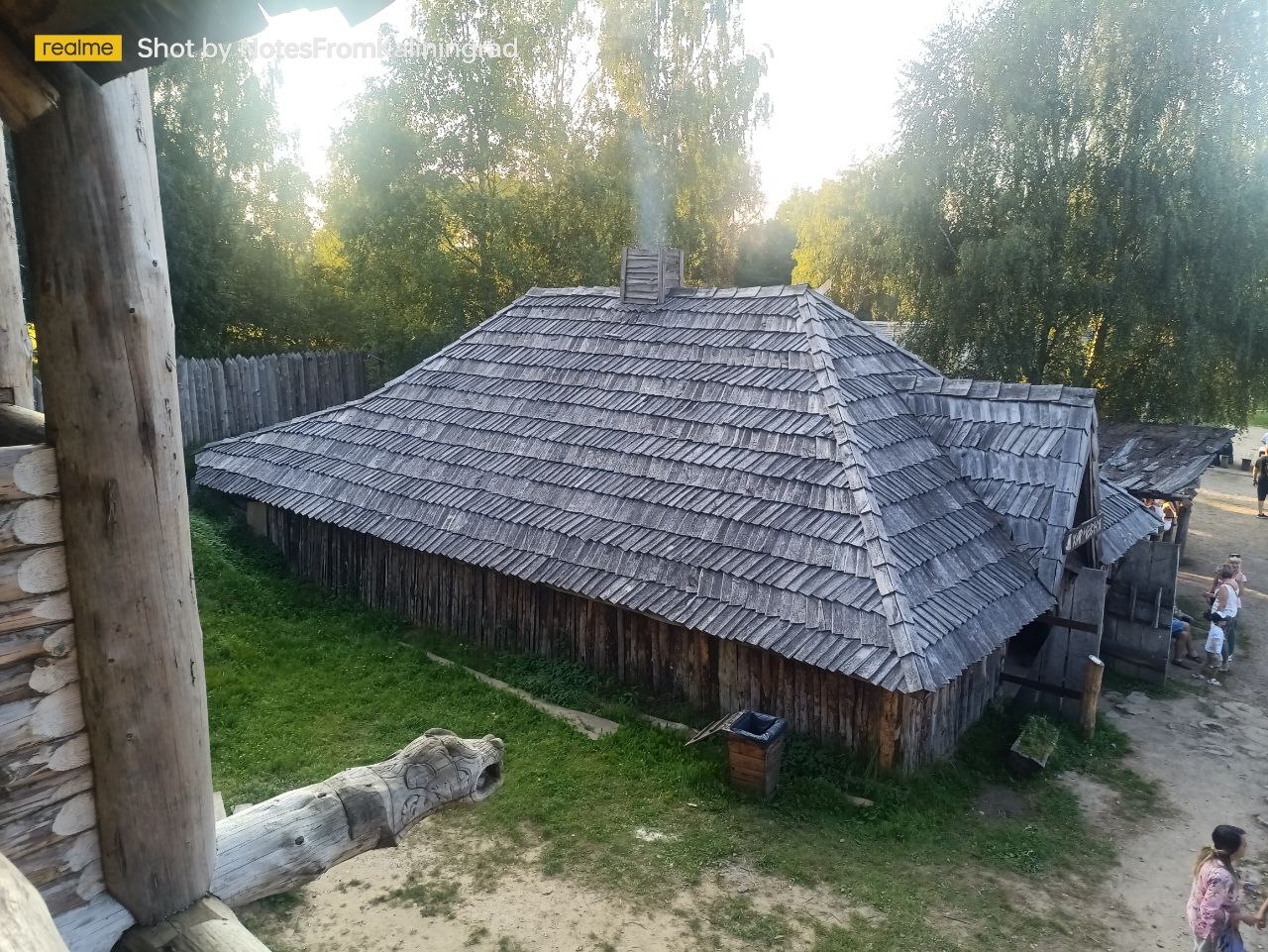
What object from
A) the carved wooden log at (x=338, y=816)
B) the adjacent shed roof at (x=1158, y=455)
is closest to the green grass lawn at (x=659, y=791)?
the carved wooden log at (x=338, y=816)

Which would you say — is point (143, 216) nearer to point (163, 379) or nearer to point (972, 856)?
point (163, 379)

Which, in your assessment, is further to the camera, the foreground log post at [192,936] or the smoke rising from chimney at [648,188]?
the smoke rising from chimney at [648,188]

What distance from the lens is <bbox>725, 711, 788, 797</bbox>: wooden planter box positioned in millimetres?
8586

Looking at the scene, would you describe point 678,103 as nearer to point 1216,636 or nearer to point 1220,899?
point 1216,636

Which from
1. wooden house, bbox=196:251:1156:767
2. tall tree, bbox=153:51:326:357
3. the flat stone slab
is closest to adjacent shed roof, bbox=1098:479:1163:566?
wooden house, bbox=196:251:1156:767

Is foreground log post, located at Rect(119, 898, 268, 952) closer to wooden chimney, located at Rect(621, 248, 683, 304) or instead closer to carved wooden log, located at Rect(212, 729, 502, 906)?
carved wooden log, located at Rect(212, 729, 502, 906)

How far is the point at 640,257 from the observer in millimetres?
13359

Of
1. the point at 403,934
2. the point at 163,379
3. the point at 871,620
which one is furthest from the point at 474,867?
the point at 163,379

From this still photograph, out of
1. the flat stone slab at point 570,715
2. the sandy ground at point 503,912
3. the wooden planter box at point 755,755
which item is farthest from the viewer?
the flat stone slab at point 570,715

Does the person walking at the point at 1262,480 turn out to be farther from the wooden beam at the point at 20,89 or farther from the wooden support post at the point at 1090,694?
the wooden beam at the point at 20,89

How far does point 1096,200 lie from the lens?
1989cm

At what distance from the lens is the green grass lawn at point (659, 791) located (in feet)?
25.2

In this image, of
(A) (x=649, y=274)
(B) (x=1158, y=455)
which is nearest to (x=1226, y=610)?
(B) (x=1158, y=455)

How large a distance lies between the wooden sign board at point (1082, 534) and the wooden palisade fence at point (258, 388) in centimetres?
1457
